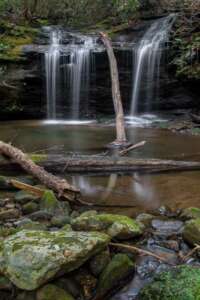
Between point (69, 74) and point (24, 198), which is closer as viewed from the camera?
point (24, 198)

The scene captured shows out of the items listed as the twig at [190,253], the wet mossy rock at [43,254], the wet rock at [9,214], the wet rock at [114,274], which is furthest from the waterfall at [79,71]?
the wet rock at [114,274]

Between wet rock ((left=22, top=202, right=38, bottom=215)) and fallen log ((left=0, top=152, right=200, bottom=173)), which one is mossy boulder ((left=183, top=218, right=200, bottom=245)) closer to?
wet rock ((left=22, top=202, right=38, bottom=215))

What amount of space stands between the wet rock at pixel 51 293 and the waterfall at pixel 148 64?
1245 cm

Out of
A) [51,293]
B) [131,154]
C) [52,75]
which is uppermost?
[52,75]

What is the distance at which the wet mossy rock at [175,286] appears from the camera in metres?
3.16

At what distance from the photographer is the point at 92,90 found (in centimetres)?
1545

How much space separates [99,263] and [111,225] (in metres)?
0.72

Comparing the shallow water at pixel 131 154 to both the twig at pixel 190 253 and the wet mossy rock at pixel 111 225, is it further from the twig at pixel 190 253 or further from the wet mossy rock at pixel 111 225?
the twig at pixel 190 253

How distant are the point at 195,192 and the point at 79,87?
10197 mm

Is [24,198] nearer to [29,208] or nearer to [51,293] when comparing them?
[29,208]

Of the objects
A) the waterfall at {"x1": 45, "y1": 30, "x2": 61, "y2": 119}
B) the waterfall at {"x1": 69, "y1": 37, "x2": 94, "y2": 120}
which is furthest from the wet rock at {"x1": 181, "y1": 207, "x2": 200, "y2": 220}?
the waterfall at {"x1": 45, "y1": 30, "x2": 61, "y2": 119}

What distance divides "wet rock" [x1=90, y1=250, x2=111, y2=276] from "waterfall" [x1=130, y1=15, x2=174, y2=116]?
39.3ft

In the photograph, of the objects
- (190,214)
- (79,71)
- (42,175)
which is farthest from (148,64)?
(190,214)

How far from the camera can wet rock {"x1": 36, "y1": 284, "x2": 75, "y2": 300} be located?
10.1 ft
